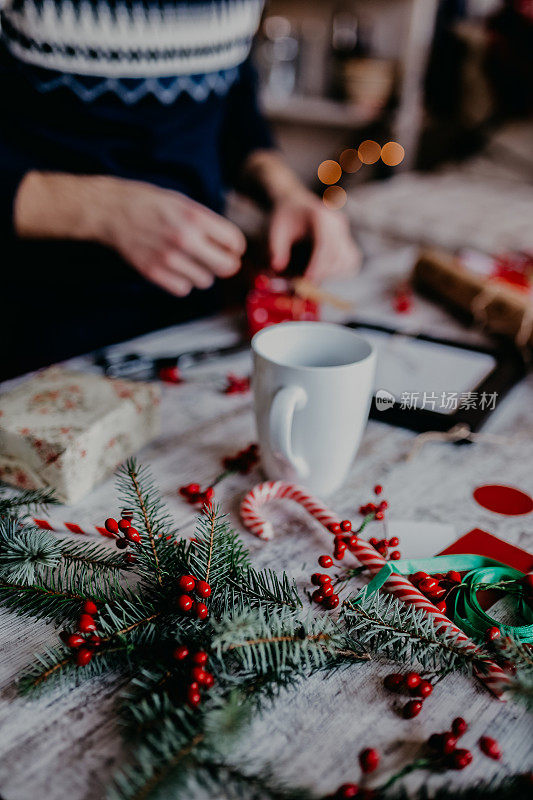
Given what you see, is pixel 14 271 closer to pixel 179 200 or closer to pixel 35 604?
pixel 179 200

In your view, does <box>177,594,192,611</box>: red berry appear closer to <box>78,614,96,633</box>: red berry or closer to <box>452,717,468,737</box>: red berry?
<box>78,614,96,633</box>: red berry

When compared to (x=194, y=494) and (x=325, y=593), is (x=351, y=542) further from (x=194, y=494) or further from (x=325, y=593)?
(x=194, y=494)

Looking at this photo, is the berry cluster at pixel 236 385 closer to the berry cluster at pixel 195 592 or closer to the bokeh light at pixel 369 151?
the berry cluster at pixel 195 592

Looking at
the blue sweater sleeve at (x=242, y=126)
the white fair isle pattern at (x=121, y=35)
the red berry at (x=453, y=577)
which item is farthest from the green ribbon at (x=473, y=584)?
the blue sweater sleeve at (x=242, y=126)

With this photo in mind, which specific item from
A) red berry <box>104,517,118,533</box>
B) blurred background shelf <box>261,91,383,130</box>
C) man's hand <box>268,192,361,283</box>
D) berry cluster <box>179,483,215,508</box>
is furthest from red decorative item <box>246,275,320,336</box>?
blurred background shelf <box>261,91,383,130</box>

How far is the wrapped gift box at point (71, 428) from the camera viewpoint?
0.54m

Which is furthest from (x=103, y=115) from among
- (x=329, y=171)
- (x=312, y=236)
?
(x=329, y=171)

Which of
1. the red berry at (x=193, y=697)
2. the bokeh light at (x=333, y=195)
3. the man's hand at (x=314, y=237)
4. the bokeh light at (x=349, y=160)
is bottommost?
the bokeh light at (x=333, y=195)

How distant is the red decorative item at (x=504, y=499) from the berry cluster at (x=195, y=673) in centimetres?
32

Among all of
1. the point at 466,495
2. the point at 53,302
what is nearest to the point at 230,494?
the point at 466,495

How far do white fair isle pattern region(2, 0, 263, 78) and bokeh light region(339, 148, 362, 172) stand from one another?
7.13ft

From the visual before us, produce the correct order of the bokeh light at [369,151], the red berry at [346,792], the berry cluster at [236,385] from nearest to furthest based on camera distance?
1. the red berry at [346,792]
2. the berry cluster at [236,385]
3. the bokeh light at [369,151]

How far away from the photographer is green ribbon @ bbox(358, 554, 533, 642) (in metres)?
0.42

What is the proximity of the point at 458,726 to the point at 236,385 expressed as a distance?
48 centimetres
